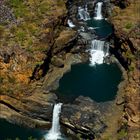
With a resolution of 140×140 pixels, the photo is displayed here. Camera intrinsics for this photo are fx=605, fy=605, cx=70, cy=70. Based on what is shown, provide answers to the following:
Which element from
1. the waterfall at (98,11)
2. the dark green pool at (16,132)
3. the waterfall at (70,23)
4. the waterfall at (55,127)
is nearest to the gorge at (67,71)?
the waterfall at (55,127)

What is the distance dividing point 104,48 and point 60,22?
8199 mm

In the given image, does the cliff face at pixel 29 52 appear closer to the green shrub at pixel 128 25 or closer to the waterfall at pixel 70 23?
the waterfall at pixel 70 23

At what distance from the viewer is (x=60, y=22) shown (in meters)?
95.7

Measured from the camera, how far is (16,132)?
79688 mm

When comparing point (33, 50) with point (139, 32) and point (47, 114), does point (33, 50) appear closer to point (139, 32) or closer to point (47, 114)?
point (47, 114)

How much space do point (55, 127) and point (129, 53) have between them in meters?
18.0

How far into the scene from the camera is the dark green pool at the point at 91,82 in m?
85.2

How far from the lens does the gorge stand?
7988 centimetres

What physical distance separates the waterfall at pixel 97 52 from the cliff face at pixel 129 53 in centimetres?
159

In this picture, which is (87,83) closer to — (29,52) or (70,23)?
(29,52)

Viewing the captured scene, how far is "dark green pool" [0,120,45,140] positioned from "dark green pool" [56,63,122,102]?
6.99 meters

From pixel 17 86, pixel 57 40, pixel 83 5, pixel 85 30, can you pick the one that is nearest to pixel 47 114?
pixel 17 86

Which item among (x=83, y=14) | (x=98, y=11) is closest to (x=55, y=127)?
(x=83, y=14)

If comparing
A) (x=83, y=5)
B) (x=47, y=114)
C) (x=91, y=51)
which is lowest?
(x=47, y=114)
